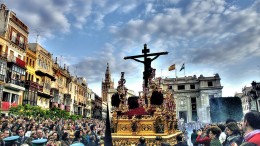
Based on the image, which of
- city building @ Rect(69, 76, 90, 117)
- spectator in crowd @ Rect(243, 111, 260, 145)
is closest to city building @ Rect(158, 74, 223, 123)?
city building @ Rect(69, 76, 90, 117)

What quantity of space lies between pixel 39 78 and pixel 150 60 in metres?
30.3

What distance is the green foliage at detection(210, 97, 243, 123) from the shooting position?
147 ft

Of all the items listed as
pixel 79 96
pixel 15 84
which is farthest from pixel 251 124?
pixel 79 96

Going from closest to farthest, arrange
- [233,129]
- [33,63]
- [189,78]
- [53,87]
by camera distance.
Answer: [233,129] < [33,63] < [53,87] < [189,78]

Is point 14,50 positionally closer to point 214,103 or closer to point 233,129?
point 233,129

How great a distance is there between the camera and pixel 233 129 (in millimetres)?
5992

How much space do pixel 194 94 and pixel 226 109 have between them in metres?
15.5

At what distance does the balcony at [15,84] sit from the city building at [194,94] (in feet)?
121

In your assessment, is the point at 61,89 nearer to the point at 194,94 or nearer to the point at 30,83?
the point at 30,83

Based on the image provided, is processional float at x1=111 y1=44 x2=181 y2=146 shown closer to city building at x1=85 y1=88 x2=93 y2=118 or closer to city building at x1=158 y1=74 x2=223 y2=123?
city building at x1=158 y1=74 x2=223 y2=123

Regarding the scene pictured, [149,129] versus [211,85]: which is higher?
[211,85]

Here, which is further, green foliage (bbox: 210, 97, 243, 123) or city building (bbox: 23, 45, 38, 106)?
green foliage (bbox: 210, 97, 243, 123)

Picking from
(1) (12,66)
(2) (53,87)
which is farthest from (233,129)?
(2) (53,87)

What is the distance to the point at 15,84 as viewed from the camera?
2969cm
